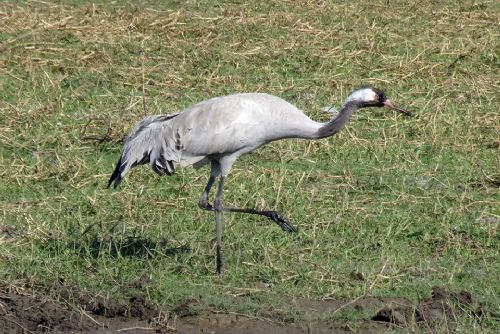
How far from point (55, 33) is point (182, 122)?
4.25 m

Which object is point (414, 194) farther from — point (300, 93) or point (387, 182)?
point (300, 93)

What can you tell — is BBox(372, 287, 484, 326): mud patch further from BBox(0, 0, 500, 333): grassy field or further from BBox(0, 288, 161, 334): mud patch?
BBox(0, 288, 161, 334): mud patch

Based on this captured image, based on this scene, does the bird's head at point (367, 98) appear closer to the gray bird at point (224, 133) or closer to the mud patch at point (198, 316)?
the gray bird at point (224, 133)

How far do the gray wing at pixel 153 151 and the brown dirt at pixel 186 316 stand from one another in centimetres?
101

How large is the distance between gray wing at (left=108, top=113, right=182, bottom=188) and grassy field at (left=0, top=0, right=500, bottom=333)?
37 centimetres

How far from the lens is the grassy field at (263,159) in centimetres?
678

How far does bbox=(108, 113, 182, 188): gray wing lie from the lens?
7164 millimetres

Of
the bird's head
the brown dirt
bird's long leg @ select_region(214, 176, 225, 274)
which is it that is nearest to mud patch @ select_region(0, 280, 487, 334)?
the brown dirt

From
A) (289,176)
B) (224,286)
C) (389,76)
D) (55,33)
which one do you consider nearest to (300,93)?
(389,76)

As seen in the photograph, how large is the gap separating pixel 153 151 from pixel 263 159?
164 centimetres

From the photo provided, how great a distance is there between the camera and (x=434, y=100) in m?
9.76

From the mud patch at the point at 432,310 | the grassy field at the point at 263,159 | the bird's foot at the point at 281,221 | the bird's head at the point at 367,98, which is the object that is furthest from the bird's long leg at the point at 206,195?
the mud patch at the point at 432,310

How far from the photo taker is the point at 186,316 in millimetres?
6328

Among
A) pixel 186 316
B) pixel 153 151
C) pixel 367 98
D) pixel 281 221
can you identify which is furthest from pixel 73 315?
pixel 367 98
